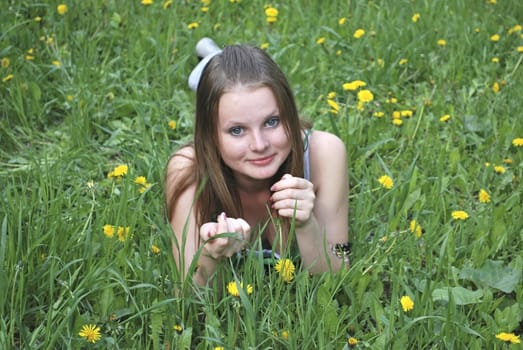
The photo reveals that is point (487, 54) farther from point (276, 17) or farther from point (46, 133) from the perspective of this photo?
point (46, 133)

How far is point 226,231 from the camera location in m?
1.82

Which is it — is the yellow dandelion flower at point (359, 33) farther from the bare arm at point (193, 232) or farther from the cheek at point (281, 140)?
the cheek at point (281, 140)

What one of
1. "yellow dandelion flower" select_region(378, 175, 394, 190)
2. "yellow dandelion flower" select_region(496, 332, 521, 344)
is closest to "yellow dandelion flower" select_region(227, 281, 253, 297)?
"yellow dandelion flower" select_region(496, 332, 521, 344)

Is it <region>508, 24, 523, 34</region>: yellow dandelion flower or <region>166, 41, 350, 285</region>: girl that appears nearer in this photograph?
<region>166, 41, 350, 285</region>: girl

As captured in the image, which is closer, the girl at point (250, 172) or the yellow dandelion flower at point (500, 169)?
the girl at point (250, 172)

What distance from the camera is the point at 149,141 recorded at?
109 inches

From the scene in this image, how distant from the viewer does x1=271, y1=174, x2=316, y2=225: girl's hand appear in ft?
6.21

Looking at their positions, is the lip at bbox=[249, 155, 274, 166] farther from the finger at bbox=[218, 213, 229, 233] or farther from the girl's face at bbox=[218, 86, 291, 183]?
the finger at bbox=[218, 213, 229, 233]

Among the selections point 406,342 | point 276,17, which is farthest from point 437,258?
point 276,17

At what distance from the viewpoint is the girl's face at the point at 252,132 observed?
76.5 inches

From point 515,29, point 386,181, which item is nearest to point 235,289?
point 386,181

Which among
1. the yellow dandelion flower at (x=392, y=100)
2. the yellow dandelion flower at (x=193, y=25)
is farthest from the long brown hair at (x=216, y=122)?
the yellow dandelion flower at (x=193, y=25)

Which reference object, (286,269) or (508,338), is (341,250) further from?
(508,338)

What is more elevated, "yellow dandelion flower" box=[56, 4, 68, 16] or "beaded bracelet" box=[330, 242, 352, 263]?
"yellow dandelion flower" box=[56, 4, 68, 16]
